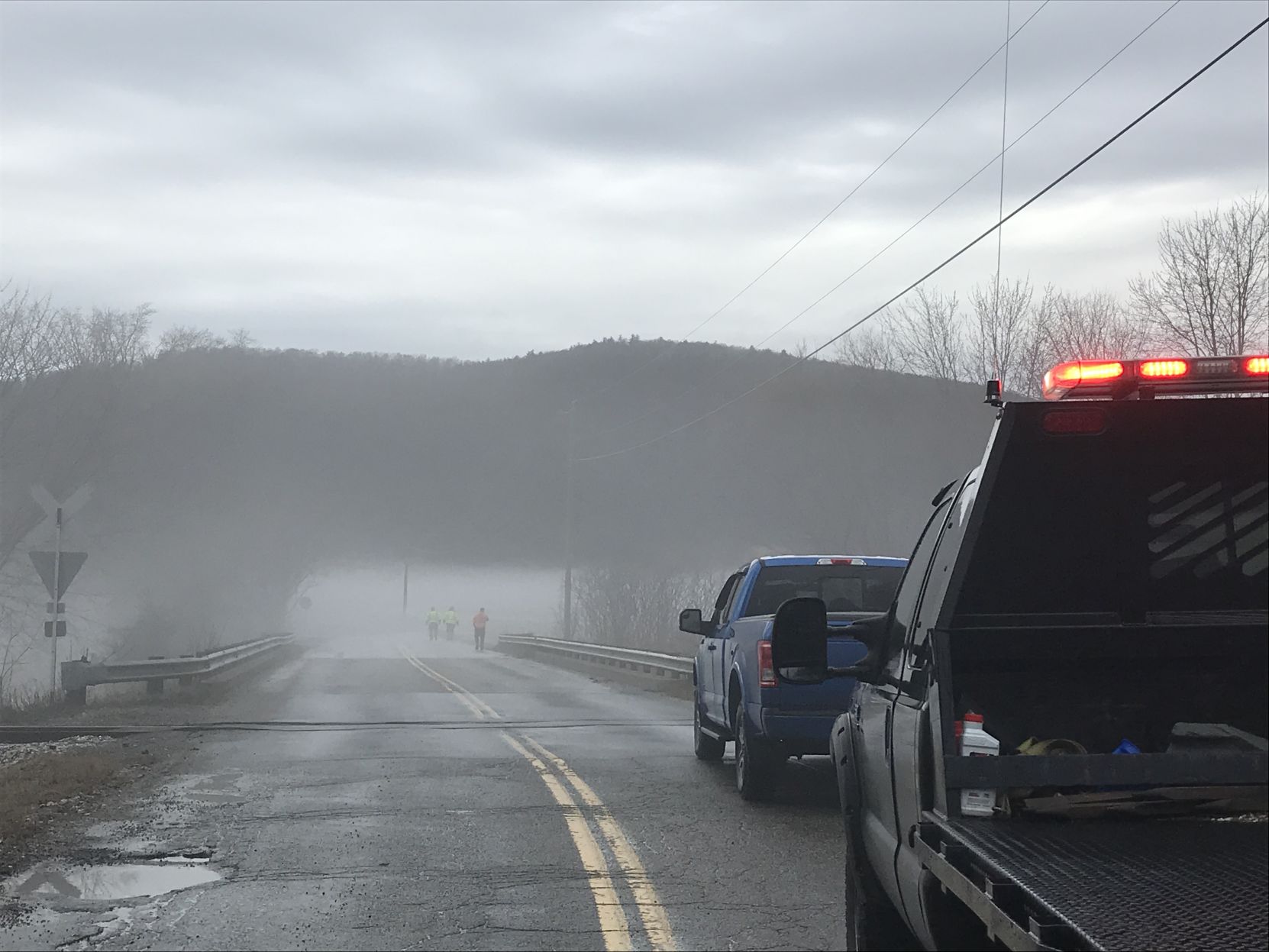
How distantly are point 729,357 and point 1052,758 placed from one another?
124763 millimetres

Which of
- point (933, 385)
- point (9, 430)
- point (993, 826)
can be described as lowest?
point (993, 826)

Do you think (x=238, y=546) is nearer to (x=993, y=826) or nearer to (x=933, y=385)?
(x=933, y=385)

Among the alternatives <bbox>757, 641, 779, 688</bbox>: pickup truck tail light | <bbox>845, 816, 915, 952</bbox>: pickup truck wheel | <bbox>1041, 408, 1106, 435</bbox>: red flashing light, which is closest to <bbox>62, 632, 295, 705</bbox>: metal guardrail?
<bbox>757, 641, 779, 688</bbox>: pickup truck tail light

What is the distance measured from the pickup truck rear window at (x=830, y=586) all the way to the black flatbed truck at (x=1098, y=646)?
24.9 ft

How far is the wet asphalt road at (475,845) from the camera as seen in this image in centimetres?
700

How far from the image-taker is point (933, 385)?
4841 cm

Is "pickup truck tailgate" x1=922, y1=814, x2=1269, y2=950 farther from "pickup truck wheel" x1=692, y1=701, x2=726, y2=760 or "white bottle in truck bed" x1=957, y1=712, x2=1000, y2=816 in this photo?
"pickup truck wheel" x1=692, y1=701, x2=726, y2=760

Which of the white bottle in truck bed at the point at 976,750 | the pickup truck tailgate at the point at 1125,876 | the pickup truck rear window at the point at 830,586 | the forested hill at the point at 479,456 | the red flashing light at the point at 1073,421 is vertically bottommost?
the pickup truck tailgate at the point at 1125,876

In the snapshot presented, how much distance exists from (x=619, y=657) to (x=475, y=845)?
74.3ft

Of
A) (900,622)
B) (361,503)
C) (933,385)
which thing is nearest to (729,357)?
(361,503)

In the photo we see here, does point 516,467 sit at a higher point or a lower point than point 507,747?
higher

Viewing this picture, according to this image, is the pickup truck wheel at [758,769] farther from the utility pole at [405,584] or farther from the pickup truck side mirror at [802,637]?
the utility pole at [405,584]

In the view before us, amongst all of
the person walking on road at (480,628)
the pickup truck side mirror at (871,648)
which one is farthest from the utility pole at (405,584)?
the pickup truck side mirror at (871,648)

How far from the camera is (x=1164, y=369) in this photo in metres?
4.32
